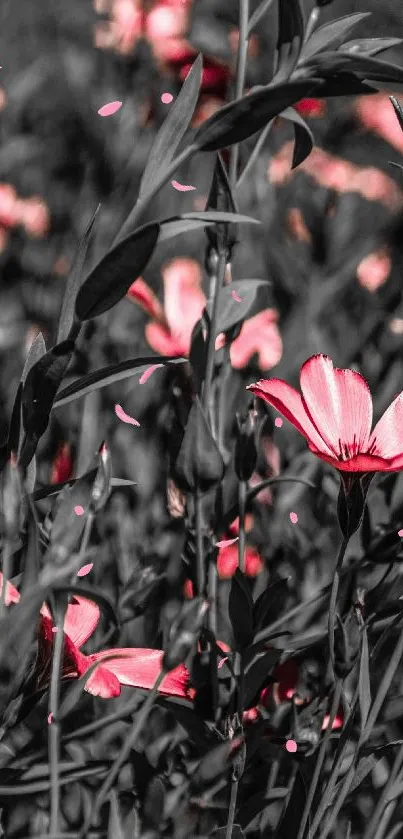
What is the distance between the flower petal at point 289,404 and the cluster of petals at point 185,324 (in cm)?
22

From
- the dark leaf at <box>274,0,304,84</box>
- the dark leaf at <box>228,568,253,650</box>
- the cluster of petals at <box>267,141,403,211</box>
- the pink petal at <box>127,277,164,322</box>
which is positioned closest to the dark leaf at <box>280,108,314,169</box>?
the dark leaf at <box>274,0,304,84</box>

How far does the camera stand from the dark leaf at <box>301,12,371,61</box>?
27cm

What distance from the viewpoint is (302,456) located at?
19.7 inches

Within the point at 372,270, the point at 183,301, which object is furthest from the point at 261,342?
the point at 372,270

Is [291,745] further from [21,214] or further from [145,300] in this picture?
[21,214]

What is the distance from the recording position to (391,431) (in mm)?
331

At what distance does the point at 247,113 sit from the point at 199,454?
90mm

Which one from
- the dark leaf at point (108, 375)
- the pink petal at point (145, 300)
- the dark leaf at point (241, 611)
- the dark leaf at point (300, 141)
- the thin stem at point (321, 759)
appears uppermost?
the dark leaf at point (300, 141)

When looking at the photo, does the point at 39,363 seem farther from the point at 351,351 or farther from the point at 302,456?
the point at 351,351

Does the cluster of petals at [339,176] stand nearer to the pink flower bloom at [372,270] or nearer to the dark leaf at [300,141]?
the pink flower bloom at [372,270]

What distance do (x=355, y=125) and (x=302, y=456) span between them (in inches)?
18.5

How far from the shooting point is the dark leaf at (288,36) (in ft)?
0.84

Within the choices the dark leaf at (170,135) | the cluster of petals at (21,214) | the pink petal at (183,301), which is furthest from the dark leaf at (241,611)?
the cluster of petals at (21,214)

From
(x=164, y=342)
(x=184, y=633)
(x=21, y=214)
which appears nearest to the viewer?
(x=184, y=633)
